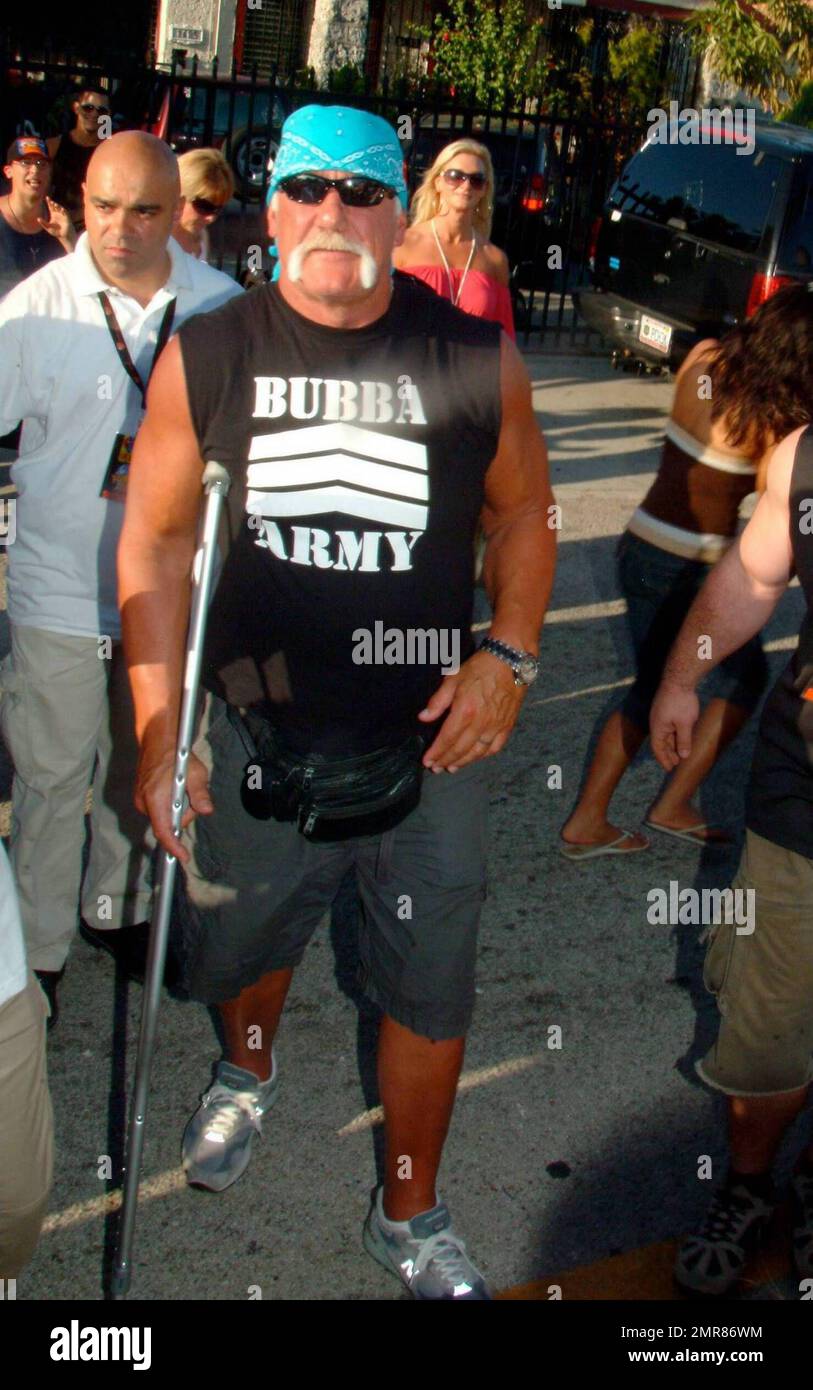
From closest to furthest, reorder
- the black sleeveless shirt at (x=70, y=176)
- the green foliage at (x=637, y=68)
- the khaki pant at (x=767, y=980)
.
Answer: the khaki pant at (x=767, y=980)
the black sleeveless shirt at (x=70, y=176)
the green foliage at (x=637, y=68)

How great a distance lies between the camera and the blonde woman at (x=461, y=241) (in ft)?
18.8

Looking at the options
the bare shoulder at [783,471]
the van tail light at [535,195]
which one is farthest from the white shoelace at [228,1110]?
the van tail light at [535,195]

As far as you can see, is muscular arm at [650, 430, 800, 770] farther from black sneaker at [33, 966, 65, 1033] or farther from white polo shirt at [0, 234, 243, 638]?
black sneaker at [33, 966, 65, 1033]

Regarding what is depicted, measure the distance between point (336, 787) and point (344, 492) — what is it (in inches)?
22.3

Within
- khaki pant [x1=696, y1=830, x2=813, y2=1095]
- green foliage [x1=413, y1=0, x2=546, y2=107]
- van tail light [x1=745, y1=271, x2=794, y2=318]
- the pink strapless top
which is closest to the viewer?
khaki pant [x1=696, y1=830, x2=813, y2=1095]

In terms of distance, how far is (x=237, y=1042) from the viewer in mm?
3303

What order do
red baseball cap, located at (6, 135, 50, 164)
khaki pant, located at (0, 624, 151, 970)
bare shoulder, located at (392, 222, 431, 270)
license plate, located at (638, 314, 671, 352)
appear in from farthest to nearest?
license plate, located at (638, 314, 671, 352), red baseball cap, located at (6, 135, 50, 164), bare shoulder, located at (392, 222, 431, 270), khaki pant, located at (0, 624, 151, 970)

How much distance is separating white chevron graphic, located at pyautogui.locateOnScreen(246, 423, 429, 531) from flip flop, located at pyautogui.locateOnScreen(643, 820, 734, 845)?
2578 millimetres

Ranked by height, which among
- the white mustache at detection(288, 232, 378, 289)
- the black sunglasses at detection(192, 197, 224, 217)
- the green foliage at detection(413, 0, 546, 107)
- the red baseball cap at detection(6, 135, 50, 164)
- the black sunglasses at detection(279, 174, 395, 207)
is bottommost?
the black sunglasses at detection(192, 197, 224, 217)

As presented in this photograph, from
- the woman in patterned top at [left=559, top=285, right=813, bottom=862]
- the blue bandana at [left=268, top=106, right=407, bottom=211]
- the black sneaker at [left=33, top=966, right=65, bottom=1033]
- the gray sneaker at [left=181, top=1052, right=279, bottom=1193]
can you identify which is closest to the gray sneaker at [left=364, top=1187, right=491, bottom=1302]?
the gray sneaker at [left=181, top=1052, right=279, bottom=1193]

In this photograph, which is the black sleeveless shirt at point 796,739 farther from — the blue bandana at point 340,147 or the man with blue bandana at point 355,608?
the blue bandana at point 340,147

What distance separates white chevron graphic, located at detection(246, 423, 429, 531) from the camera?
2635 mm
